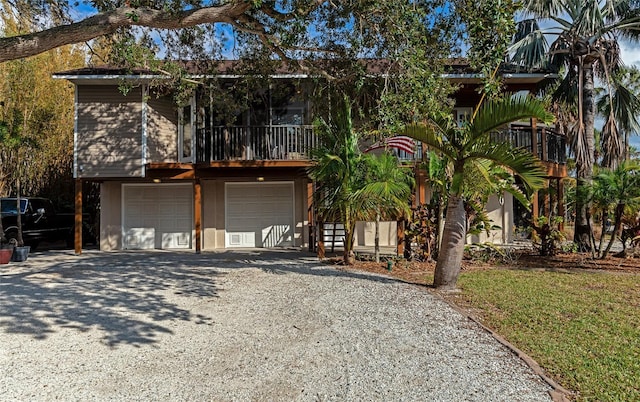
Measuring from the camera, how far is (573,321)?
223 inches

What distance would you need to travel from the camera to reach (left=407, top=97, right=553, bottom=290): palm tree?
654 cm

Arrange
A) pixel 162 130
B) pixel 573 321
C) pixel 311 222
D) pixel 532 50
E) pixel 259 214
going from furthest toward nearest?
pixel 259 214 → pixel 162 130 → pixel 311 222 → pixel 532 50 → pixel 573 321

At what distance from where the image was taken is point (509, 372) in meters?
4.02

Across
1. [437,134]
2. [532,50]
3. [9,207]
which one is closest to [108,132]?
[9,207]

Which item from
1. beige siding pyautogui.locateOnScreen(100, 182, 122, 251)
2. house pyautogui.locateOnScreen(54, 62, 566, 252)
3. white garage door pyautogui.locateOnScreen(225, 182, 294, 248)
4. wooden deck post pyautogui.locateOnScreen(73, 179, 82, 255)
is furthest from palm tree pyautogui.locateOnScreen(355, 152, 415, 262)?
beige siding pyautogui.locateOnScreen(100, 182, 122, 251)

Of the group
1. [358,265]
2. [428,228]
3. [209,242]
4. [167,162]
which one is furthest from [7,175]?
[428,228]

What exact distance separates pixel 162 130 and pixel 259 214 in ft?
14.3

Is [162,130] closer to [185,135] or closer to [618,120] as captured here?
[185,135]

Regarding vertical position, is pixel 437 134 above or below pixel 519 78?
below

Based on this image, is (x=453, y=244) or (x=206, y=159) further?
(x=206, y=159)

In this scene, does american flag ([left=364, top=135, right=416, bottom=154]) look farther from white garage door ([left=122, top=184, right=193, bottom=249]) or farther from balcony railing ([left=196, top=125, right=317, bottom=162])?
white garage door ([left=122, top=184, right=193, bottom=249])

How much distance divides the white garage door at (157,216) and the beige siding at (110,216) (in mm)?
230

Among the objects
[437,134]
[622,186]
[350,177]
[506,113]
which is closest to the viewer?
[506,113]

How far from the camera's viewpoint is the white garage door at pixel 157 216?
50.3ft
